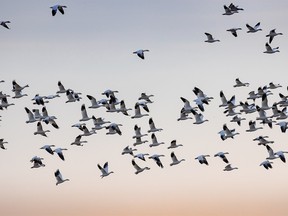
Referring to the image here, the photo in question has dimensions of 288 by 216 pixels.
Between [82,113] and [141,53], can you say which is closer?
[141,53]

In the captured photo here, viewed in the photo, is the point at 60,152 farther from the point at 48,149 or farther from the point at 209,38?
the point at 209,38

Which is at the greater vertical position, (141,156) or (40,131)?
(40,131)

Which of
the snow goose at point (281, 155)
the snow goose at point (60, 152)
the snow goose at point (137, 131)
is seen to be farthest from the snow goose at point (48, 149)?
the snow goose at point (281, 155)

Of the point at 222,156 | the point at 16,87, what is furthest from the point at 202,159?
the point at 16,87

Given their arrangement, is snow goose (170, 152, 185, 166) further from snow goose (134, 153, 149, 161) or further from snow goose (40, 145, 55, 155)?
snow goose (40, 145, 55, 155)

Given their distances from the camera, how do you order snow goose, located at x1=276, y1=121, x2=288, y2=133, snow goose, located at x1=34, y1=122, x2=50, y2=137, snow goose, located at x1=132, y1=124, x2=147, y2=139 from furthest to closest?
1. snow goose, located at x1=132, y1=124, x2=147, y2=139
2. snow goose, located at x1=34, y1=122, x2=50, y2=137
3. snow goose, located at x1=276, y1=121, x2=288, y2=133

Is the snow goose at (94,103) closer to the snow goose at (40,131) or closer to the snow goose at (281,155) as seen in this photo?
the snow goose at (40,131)

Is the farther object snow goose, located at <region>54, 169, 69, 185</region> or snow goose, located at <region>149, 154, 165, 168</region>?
snow goose, located at <region>149, 154, 165, 168</region>

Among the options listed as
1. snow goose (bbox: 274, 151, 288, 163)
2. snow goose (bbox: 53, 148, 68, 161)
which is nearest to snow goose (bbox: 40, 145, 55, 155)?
snow goose (bbox: 53, 148, 68, 161)

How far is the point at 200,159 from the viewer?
235 ft

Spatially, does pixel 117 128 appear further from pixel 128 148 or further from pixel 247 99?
pixel 247 99

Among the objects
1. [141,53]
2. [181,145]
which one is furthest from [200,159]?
[141,53]

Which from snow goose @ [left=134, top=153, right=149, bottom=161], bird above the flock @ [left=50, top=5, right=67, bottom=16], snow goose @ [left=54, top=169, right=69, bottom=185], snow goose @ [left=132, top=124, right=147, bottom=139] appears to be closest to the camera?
bird above the flock @ [left=50, top=5, right=67, bottom=16]

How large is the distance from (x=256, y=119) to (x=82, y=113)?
31.4 feet
